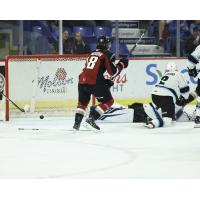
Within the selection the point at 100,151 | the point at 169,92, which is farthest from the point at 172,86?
the point at 100,151

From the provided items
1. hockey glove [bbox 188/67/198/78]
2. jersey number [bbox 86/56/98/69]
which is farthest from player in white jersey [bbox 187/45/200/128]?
jersey number [bbox 86/56/98/69]

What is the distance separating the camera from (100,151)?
4293 mm

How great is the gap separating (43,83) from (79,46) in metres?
0.85

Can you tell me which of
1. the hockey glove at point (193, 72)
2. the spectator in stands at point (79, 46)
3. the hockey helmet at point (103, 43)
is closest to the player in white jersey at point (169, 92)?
the hockey glove at point (193, 72)

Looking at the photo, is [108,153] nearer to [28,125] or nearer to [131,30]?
[28,125]

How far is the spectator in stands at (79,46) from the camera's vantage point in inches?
266

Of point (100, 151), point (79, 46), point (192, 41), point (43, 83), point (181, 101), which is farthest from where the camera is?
point (192, 41)

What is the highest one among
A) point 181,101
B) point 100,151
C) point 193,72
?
point 193,72

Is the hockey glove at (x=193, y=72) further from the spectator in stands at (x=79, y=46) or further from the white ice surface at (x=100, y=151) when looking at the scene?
the spectator in stands at (x=79, y=46)

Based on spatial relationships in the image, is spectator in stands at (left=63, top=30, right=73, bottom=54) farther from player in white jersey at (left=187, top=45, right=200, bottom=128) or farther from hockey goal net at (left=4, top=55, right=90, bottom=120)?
player in white jersey at (left=187, top=45, right=200, bottom=128)

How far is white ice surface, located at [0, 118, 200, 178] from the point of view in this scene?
3480 millimetres

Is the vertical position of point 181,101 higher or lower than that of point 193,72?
lower

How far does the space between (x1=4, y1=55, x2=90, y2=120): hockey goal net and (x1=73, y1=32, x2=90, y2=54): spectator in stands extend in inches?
19.9

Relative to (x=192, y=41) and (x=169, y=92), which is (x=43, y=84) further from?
(x=192, y=41)
